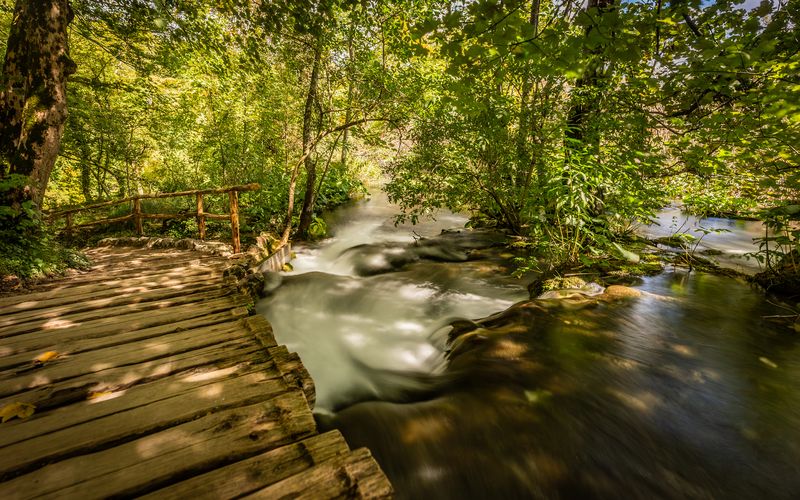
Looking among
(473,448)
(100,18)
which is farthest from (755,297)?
(100,18)

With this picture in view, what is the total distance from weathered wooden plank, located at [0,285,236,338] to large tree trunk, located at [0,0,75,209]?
108 inches

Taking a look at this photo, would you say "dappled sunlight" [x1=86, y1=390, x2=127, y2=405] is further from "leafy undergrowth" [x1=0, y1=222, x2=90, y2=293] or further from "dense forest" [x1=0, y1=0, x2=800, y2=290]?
"leafy undergrowth" [x1=0, y1=222, x2=90, y2=293]

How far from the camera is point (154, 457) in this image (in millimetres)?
1583

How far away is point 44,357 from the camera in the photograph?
243cm

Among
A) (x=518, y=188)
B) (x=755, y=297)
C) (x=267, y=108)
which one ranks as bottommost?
(x=755, y=297)

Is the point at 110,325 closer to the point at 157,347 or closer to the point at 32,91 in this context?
the point at 157,347

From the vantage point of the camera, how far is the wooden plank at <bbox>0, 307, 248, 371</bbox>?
8.00 feet

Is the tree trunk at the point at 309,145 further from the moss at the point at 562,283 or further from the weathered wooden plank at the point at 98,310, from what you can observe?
the moss at the point at 562,283

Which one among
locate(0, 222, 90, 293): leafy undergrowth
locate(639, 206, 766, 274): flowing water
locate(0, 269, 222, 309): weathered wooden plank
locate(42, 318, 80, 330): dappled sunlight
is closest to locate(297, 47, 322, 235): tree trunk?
locate(0, 269, 222, 309): weathered wooden plank

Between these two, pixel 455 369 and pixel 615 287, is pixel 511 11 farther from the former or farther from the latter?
pixel 615 287

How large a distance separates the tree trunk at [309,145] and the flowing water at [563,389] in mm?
3830

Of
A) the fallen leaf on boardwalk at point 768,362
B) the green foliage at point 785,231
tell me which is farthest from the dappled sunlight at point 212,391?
the green foliage at point 785,231

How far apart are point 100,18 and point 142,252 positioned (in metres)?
4.75

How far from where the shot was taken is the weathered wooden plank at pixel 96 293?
3.49 meters
